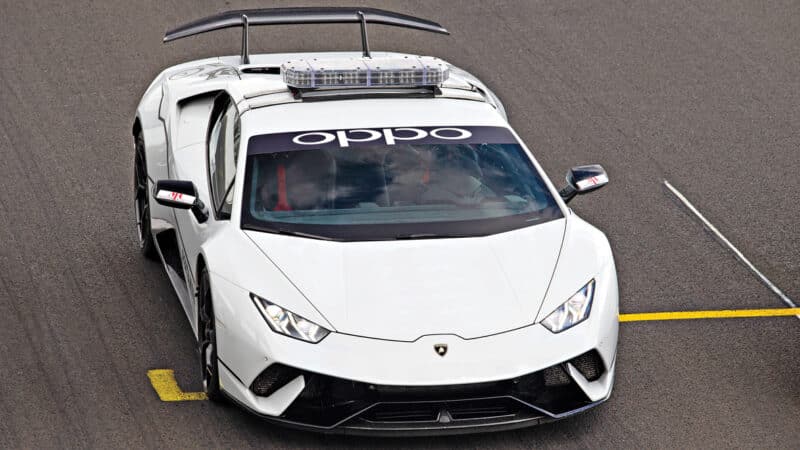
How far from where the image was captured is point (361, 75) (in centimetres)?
795

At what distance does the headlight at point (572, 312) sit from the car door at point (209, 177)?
1865 mm

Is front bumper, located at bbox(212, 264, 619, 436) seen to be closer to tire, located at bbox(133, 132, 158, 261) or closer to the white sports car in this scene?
the white sports car

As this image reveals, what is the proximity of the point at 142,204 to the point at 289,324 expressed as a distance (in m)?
3.19

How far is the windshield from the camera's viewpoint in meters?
7.16

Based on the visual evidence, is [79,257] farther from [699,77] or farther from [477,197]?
[699,77]

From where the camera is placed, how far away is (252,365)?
6.45 metres

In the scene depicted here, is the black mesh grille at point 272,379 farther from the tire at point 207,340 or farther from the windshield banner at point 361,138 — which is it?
the windshield banner at point 361,138

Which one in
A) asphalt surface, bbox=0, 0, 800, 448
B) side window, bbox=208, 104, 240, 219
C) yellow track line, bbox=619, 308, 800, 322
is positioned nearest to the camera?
asphalt surface, bbox=0, 0, 800, 448

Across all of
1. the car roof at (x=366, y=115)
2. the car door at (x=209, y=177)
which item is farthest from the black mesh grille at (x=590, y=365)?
the car door at (x=209, y=177)

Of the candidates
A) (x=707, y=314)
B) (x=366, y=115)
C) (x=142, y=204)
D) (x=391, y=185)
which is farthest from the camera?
(x=142, y=204)

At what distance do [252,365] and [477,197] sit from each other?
171 cm

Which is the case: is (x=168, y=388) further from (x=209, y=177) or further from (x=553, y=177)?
(x=553, y=177)

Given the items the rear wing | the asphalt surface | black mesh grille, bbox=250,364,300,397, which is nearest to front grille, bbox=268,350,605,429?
black mesh grille, bbox=250,364,300,397

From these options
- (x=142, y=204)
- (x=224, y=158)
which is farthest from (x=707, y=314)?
(x=142, y=204)
